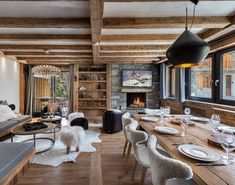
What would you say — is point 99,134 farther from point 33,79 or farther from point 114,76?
point 33,79

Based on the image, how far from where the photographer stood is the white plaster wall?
5871 mm

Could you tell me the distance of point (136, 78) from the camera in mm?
7270

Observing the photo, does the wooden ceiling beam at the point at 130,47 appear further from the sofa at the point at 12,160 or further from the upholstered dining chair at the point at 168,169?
the upholstered dining chair at the point at 168,169

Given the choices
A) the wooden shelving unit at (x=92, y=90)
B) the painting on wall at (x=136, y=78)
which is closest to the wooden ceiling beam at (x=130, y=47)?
the painting on wall at (x=136, y=78)

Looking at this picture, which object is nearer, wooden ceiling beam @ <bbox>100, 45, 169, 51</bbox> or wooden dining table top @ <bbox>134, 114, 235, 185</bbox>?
wooden dining table top @ <bbox>134, 114, 235, 185</bbox>

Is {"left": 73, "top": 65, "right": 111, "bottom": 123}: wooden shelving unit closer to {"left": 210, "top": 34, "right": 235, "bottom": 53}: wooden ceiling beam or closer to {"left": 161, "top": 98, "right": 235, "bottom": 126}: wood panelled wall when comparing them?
{"left": 161, "top": 98, "right": 235, "bottom": 126}: wood panelled wall

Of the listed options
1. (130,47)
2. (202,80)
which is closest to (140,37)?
(130,47)

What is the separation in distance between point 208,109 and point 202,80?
0.98 m

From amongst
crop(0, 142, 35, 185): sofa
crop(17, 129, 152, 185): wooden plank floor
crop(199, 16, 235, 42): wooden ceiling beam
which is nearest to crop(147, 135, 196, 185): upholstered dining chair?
crop(0, 142, 35, 185): sofa

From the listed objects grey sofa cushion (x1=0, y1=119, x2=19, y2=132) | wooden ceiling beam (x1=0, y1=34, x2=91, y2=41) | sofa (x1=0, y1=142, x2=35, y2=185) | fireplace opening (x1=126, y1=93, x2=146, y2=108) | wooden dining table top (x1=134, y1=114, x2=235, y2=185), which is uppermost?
wooden ceiling beam (x1=0, y1=34, x2=91, y2=41)

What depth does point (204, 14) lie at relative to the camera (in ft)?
9.09

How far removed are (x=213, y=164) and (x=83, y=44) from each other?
4.05m

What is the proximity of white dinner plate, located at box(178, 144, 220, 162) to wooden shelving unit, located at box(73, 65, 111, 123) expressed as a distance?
19.2 feet

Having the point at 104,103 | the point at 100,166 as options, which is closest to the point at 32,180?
the point at 100,166
